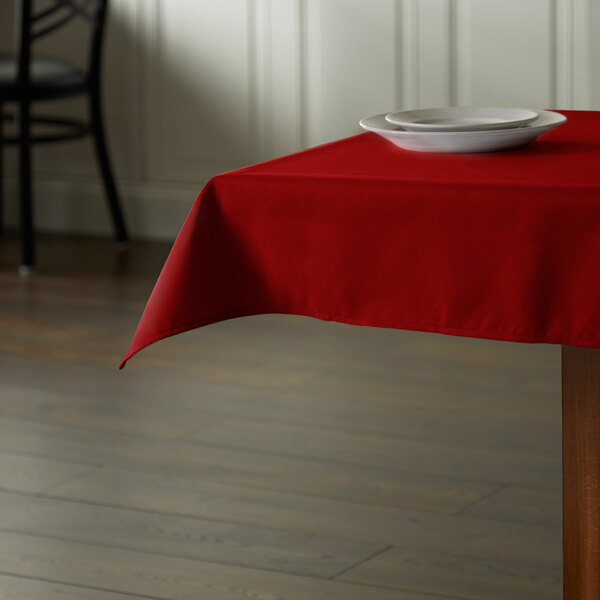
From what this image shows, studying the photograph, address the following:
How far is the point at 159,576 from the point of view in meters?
1.60

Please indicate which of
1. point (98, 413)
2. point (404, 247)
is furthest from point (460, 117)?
point (98, 413)

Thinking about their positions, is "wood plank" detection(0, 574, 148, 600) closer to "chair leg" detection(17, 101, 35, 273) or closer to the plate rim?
the plate rim

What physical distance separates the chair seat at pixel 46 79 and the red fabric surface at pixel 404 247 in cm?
240

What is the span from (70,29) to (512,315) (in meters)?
3.19

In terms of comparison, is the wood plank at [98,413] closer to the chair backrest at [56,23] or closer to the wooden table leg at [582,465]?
the wooden table leg at [582,465]

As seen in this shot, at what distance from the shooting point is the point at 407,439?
2102 mm

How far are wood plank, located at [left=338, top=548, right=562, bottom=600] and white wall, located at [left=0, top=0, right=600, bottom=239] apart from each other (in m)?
2.01

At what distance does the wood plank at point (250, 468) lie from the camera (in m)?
1.86

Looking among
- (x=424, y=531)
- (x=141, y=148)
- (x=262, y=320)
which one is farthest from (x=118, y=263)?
(x=424, y=531)

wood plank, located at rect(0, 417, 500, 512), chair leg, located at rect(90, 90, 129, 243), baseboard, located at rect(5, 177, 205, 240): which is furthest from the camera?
baseboard, located at rect(5, 177, 205, 240)

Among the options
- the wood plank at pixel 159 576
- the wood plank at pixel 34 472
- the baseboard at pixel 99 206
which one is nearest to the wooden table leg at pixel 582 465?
the wood plank at pixel 159 576

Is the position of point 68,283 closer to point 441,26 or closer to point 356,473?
point 441,26

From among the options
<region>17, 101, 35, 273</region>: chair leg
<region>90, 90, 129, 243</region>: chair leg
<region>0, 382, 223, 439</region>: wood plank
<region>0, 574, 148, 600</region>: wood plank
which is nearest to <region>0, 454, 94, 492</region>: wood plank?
<region>0, 382, 223, 439</region>: wood plank

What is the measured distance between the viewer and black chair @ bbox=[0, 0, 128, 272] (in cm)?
347
